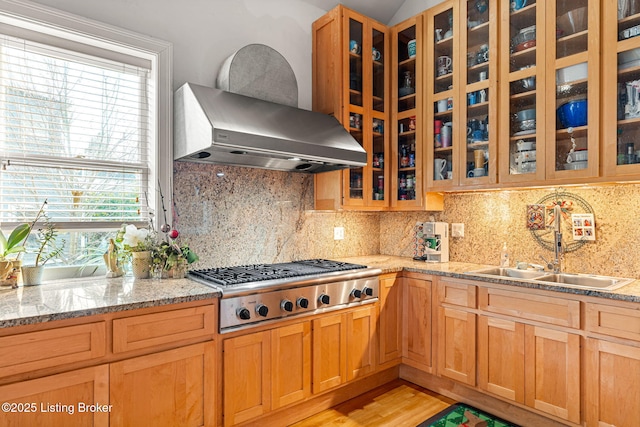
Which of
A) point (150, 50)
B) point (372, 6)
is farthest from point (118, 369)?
A: point (372, 6)

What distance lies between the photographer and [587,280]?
7.87 feet

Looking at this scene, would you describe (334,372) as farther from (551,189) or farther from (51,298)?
(551,189)

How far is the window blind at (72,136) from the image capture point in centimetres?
202

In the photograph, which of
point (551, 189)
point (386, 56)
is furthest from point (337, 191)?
point (551, 189)

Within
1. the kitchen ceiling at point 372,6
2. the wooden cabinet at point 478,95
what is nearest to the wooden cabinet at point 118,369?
the wooden cabinet at point 478,95

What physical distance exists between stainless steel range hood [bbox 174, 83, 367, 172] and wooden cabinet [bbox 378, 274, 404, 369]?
921 mm

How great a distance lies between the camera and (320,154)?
2.44 meters

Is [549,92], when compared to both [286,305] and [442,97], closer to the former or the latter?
[442,97]

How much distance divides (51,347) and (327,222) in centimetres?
214

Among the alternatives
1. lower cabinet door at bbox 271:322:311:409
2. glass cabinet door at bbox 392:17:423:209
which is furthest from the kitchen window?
glass cabinet door at bbox 392:17:423:209

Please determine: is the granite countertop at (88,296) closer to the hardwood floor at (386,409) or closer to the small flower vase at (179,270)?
the small flower vase at (179,270)

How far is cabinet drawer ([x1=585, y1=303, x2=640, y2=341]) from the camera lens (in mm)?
1868

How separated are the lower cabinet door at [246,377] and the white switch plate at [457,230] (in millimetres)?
1801

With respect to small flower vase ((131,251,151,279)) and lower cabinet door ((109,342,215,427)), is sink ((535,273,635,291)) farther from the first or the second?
small flower vase ((131,251,151,279))
